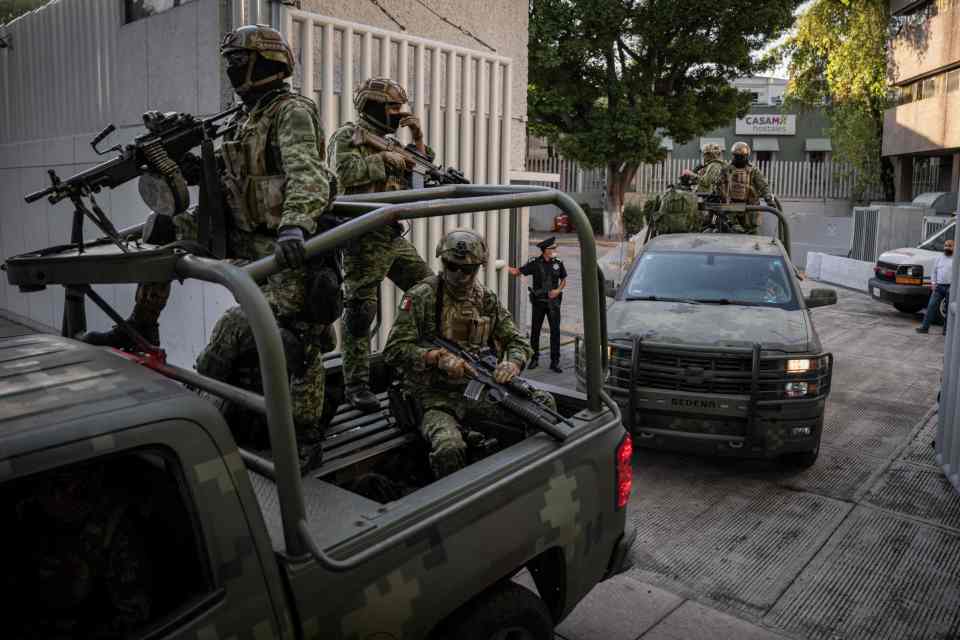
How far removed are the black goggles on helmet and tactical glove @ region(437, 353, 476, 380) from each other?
0.59 metres

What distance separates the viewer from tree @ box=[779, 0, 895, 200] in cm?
2877

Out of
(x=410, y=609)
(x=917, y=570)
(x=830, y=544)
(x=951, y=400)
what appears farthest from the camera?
(x=951, y=400)

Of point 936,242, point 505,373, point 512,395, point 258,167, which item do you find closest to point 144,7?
point 258,167

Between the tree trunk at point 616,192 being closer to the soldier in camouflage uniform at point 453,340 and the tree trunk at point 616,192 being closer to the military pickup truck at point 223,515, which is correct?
the soldier in camouflage uniform at point 453,340

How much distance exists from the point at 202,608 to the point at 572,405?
2.45 m

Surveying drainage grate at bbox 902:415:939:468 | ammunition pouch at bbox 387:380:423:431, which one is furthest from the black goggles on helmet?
drainage grate at bbox 902:415:939:468

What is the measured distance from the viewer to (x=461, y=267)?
4.43 m

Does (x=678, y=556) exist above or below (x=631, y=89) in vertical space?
below

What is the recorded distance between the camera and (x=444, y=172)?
5543mm

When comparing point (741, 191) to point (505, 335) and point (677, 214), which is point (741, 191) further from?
point (505, 335)

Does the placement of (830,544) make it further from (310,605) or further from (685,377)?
(310,605)

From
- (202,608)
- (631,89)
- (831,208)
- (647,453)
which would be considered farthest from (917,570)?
(831,208)

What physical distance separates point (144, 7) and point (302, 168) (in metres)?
6.38

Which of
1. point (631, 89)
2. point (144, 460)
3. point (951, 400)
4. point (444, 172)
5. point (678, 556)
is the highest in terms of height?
point (631, 89)
